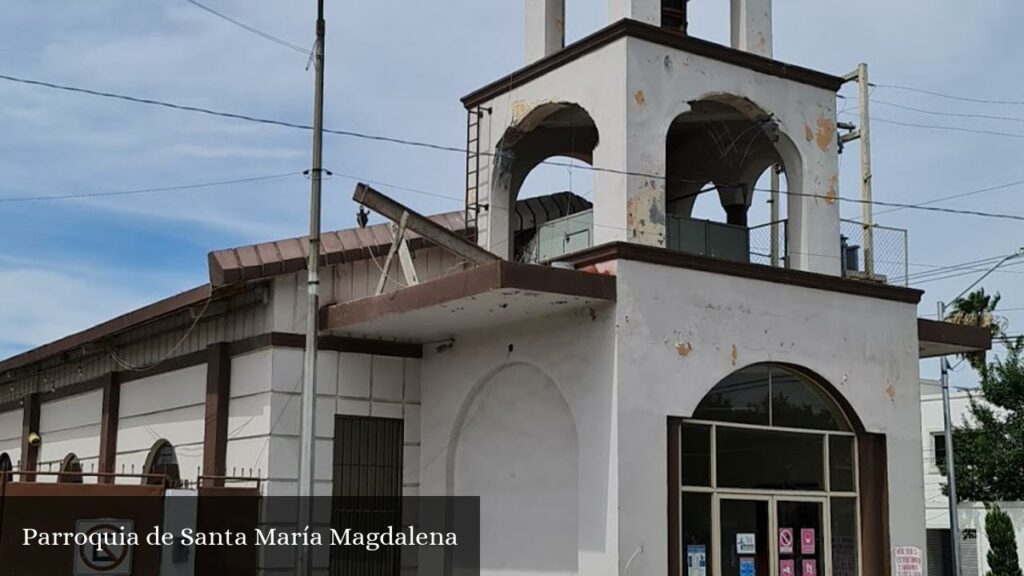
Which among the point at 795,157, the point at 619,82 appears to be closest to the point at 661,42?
the point at 619,82

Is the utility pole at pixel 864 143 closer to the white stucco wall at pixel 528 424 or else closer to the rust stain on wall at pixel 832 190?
the rust stain on wall at pixel 832 190

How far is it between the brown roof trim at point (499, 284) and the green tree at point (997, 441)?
84.6 ft

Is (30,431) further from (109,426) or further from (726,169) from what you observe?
(726,169)

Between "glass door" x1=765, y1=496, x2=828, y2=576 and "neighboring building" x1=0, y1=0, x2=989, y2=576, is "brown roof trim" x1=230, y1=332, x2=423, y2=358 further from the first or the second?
"glass door" x1=765, y1=496, x2=828, y2=576

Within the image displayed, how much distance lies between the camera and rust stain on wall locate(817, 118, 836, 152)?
777 inches

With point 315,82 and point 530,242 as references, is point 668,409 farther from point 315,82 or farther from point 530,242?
point 315,82

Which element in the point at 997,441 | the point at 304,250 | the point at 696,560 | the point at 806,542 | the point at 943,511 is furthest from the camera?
the point at 943,511

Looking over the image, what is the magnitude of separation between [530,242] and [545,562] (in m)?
5.44

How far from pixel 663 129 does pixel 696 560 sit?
235 inches

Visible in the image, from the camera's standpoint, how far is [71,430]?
2577 centimetres

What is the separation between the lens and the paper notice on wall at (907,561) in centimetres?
1869

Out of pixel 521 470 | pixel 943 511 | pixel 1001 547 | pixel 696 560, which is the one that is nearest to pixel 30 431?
pixel 521 470

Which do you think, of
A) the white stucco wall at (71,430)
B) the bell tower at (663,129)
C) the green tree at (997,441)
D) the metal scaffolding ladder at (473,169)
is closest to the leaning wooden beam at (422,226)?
the bell tower at (663,129)

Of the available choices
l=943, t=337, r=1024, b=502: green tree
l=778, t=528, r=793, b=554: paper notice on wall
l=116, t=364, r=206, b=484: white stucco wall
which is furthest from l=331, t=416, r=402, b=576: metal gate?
l=943, t=337, r=1024, b=502: green tree
